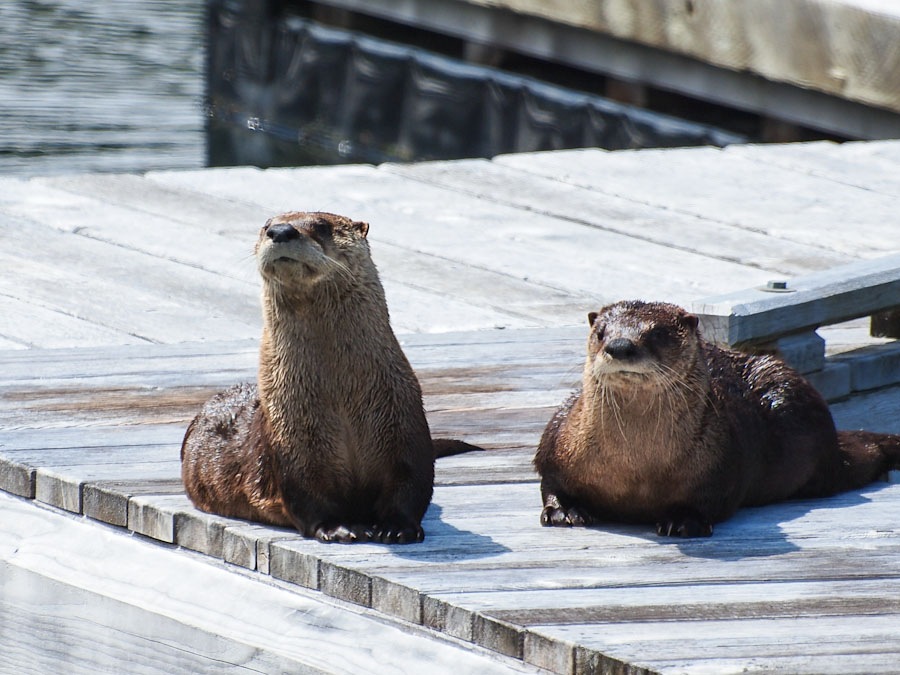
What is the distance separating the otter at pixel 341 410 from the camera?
3213 millimetres

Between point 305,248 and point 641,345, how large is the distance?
0.67 meters

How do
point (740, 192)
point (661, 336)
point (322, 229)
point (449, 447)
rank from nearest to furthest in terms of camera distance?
1. point (322, 229)
2. point (661, 336)
3. point (449, 447)
4. point (740, 192)

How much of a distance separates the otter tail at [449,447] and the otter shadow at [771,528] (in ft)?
2.25

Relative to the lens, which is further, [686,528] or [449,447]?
[449,447]

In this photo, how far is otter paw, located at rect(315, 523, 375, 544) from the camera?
320cm

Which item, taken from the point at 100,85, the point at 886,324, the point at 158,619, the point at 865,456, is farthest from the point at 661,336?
the point at 100,85

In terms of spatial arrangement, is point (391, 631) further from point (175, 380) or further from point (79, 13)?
point (79, 13)

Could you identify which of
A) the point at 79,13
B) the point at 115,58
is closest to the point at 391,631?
the point at 115,58

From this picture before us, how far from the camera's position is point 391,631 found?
2.97 meters

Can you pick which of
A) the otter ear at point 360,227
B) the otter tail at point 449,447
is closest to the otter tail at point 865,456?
the otter tail at point 449,447

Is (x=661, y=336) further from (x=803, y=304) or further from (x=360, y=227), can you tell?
(x=803, y=304)

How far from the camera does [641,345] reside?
10.5 ft

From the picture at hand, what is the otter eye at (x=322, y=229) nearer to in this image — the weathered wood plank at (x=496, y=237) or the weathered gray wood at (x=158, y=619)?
the weathered gray wood at (x=158, y=619)

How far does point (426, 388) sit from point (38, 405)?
40.0 inches
